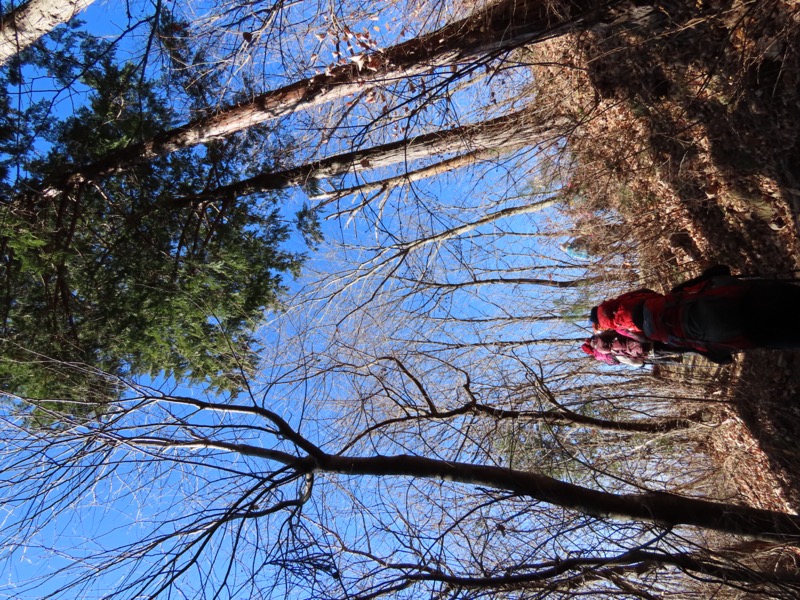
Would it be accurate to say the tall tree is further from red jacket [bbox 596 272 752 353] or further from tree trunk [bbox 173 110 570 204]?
red jacket [bbox 596 272 752 353]

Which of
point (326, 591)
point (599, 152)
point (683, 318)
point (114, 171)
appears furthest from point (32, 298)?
point (599, 152)

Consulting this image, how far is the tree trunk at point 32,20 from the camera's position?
4.40 meters

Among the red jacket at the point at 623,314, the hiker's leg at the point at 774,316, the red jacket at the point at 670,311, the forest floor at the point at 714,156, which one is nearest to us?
the hiker's leg at the point at 774,316

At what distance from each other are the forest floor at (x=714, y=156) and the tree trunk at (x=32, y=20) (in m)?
4.64

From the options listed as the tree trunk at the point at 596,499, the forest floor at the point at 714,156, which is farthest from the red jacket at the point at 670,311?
the forest floor at the point at 714,156

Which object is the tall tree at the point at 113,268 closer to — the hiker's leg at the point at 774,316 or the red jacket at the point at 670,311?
the red jacket at the point at 670,311

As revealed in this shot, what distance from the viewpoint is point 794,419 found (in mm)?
4781

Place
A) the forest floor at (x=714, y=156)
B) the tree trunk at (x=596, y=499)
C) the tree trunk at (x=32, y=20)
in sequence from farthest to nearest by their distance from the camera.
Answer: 1. the tree trunk at (x=32, y=20)
2. the forest floor at (x=714, y=156)
3. the tree trunk at (x=596, y=499)

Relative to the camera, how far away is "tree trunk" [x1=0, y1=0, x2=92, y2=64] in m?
4.40

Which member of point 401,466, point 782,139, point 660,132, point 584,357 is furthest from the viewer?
point 584,357

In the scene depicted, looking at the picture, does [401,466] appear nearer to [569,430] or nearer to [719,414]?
[569,430]

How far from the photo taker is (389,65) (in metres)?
5.04

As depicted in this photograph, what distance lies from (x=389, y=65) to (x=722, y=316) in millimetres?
4111

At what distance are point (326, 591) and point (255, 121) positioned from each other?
5330mm
